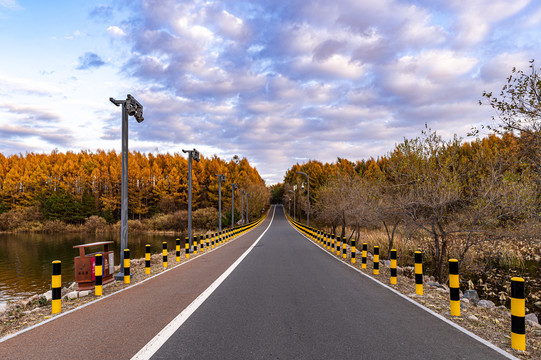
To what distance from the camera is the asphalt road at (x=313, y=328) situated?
3975 mm

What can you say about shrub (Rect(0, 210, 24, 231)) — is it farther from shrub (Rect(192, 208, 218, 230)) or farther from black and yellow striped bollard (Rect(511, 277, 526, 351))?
black and yellow striped bollard (Rect(511, 277, 526, 351))

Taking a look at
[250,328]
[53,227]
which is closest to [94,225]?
[53,227]

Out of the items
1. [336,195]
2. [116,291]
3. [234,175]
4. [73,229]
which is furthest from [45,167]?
Result: [116,291]

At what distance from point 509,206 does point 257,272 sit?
8.84 meters

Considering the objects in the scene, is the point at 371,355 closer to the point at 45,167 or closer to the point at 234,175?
the point at 234,175

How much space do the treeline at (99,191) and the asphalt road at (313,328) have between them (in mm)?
65188

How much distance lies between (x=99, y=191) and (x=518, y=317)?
89.4 meters

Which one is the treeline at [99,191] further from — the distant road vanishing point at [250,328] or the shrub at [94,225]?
the distant road vanishing point at [250,328]

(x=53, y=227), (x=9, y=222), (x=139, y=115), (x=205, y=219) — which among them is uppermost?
(x=139, y=115)

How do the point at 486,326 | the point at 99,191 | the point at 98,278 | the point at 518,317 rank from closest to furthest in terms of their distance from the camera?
the point at 518,317 < the point at 486,326 < the point at 98,278 < the point at 99,191

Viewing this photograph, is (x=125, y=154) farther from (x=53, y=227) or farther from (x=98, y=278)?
(x=53, y=227)

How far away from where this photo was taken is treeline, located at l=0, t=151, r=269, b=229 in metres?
70.4

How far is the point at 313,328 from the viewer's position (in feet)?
16.0

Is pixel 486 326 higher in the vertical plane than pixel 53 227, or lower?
higher
